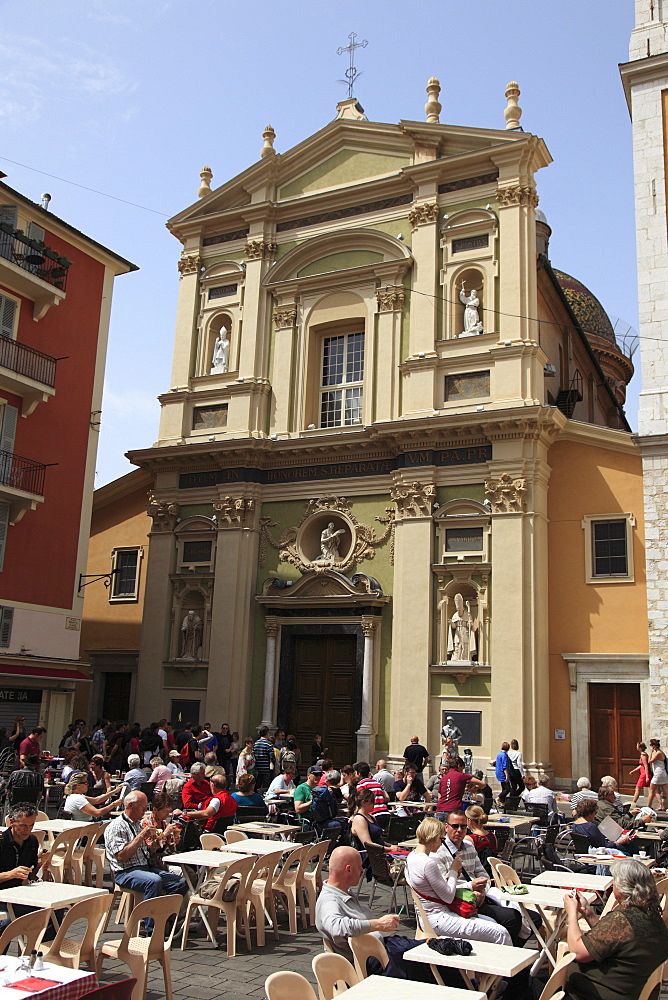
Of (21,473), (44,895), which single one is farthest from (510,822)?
(21,473)

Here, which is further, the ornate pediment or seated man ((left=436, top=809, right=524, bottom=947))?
the ornate pediment

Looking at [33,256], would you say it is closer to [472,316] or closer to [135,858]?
[472,316]

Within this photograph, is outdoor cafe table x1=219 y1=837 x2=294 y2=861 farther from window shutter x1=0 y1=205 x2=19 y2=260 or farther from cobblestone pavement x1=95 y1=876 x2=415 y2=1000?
window shutter x1=0 y1=205 x2=19 y2=260

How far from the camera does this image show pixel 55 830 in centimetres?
1007

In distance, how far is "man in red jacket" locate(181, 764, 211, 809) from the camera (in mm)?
11203

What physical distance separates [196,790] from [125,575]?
1614 centimetres

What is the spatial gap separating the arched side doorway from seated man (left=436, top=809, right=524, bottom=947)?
42.9ft

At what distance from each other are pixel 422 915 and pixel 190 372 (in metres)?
21.1

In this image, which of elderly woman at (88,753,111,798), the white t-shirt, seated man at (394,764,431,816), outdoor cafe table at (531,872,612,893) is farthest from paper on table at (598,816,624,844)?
elderly woman at (88,753,111,798)

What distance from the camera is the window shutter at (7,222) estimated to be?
68.2ft

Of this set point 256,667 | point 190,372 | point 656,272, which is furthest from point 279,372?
point 656,272

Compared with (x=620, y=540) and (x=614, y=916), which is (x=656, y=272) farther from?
(x=614, y=916)

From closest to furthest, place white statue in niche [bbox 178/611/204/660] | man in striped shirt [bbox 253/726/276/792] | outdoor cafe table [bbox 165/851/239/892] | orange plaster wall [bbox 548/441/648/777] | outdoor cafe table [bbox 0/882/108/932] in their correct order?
outdoor cafe table [bbox 0/882/108/932] < outdoor cafe table [bbox 165/851/239/892] < man in striped shirt [bbox 253/726/276/792] < orange plaster wall [bbox 548/441/648/777] < white statue in niche [bbox 178/611/204/660]

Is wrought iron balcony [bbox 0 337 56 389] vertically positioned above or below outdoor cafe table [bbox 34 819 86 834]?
above
